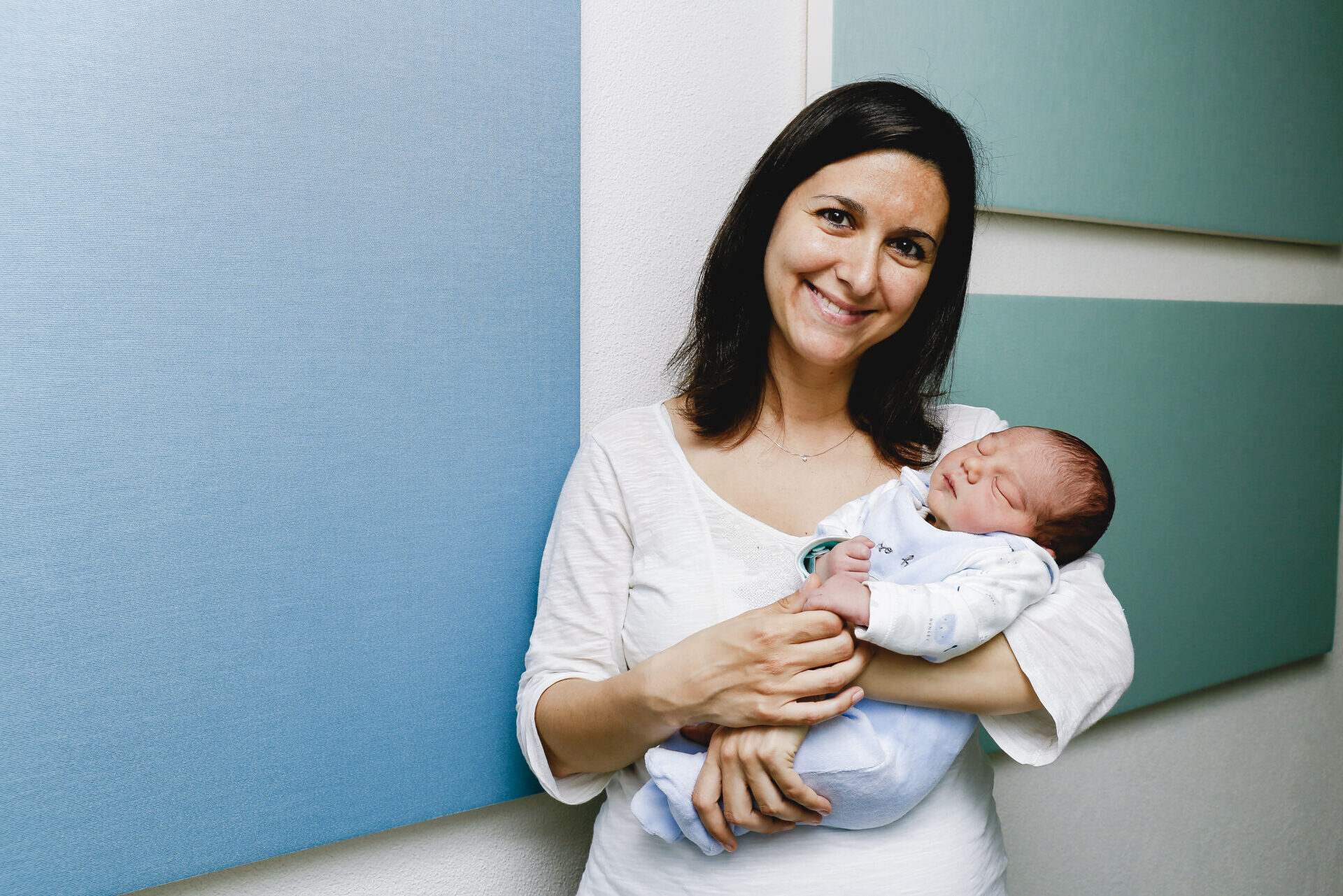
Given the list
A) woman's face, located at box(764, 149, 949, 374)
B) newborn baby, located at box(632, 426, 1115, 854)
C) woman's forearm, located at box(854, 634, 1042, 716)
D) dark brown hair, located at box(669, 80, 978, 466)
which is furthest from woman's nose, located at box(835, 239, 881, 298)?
woman's forearm, located at box(854, 634, 1042, 716)

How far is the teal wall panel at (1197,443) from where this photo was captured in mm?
1854

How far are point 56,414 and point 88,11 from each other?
17.4 inches

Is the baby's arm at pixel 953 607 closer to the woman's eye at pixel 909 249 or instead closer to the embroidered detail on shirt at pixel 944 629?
the embroidered detail on shirt at pixel 944 629

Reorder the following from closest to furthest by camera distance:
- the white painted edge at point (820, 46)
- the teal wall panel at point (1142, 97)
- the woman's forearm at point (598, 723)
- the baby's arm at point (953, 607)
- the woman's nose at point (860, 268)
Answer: the baby's arm at point (953, 607)
the woman's forearm at point (598, 723)
the woman's nose at point (860, 268)
the white painted edge at point (820, 46)
the teal wall panel at point (1142, 97)

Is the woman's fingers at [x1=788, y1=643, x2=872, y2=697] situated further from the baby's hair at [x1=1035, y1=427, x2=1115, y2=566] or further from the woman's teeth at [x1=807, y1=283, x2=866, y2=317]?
the woman's teeth at [x1=807, y1=283, x2=866, y2=317]

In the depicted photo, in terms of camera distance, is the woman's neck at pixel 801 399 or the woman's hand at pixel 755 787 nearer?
the woman's hand at pixel 755 787

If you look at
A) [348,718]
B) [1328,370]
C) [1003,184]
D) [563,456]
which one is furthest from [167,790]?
[1328,370]

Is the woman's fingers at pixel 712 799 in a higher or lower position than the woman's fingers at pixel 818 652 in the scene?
lower

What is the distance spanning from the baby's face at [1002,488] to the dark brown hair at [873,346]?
0.20 metres

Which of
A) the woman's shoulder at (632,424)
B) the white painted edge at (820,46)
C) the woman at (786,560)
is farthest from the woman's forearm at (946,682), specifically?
the white painted edge at (820,46)

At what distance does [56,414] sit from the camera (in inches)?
37.7

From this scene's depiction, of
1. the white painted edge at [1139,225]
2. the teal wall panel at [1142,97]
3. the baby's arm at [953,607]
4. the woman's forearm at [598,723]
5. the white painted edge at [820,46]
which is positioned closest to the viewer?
the baby's arm at [953,607]

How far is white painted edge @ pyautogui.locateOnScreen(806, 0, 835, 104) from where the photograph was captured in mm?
1517

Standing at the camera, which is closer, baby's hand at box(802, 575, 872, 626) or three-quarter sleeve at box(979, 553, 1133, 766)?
baby's hand at box(802, 575, 872, 626)
